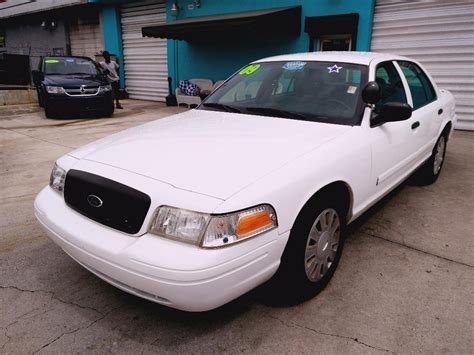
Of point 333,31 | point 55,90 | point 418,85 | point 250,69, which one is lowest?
point 55,90

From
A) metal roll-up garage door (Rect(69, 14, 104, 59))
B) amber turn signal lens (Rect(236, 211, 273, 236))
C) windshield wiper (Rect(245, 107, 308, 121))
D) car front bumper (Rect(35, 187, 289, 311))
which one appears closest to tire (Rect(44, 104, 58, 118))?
metal roll-up garage door (Rect(69, 14, 104, 59))

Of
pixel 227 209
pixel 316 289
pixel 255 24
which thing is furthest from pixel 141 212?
pixel 255 24

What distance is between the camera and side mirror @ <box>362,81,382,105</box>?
2.73 meters

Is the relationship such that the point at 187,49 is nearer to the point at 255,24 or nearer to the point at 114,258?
the point at 255,24

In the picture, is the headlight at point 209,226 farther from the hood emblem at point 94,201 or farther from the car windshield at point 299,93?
the car windshield at point 299,93

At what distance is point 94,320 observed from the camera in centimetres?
225

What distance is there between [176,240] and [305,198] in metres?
0.79

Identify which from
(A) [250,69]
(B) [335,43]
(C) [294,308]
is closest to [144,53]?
(B) [335,43]

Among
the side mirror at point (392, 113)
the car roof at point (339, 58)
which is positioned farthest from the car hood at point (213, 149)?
the car roof at point (339, 58)

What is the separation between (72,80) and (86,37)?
29.4 ft

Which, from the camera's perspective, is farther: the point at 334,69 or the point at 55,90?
the point at 55,90

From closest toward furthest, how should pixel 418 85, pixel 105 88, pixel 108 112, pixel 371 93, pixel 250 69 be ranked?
pixel 371 93, pixel 250 69, pixel 418 85, pixel 105 88, pixel 108 112

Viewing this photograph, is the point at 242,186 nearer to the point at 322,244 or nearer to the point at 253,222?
the point at 253,222

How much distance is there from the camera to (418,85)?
4.05 meters
